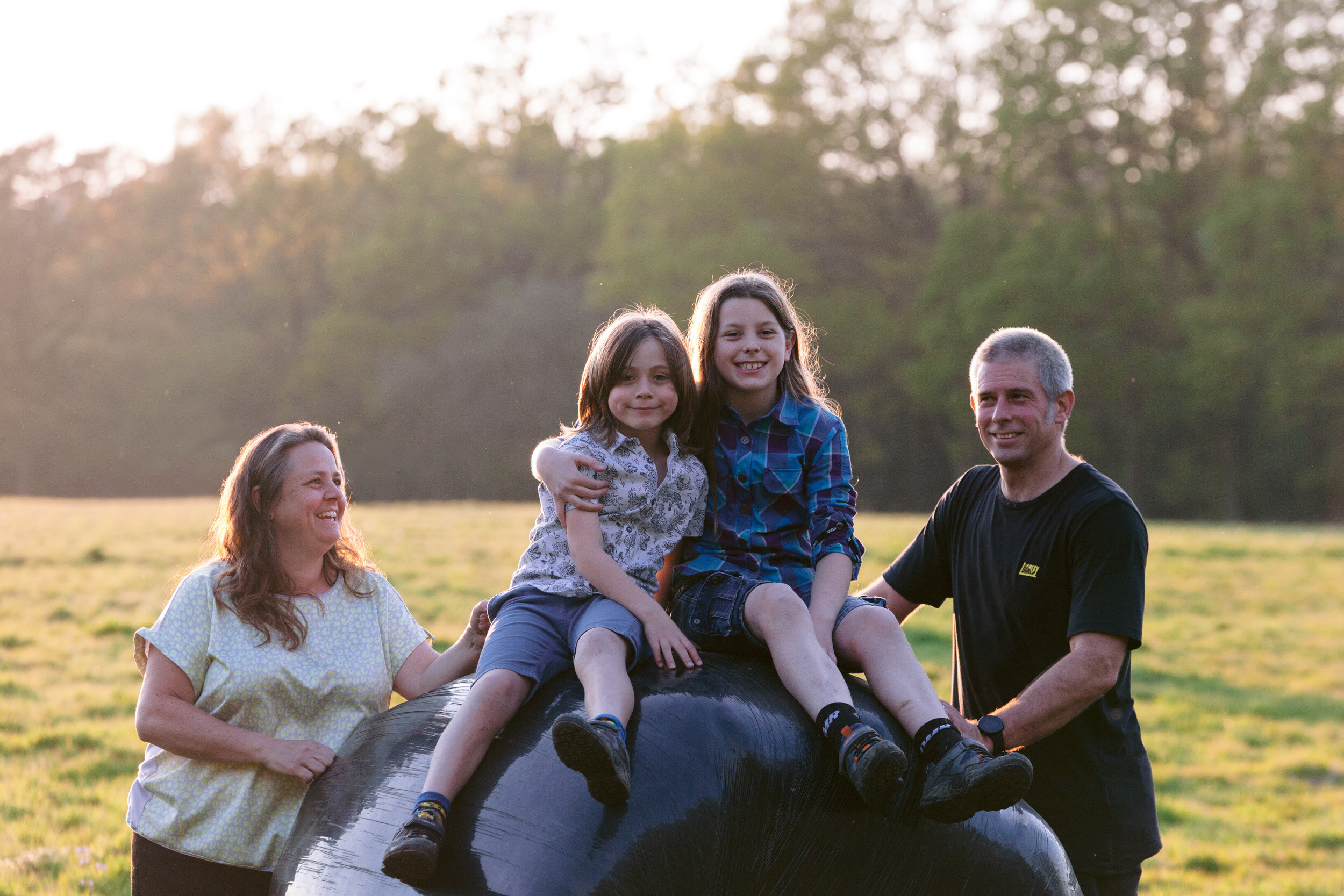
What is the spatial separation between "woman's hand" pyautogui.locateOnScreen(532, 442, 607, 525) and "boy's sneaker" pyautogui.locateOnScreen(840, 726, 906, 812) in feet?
4.00

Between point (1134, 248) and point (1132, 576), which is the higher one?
point (1134, 248)

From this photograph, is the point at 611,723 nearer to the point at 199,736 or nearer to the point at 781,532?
the point at 781,532

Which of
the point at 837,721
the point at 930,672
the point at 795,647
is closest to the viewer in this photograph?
the point at 837,721

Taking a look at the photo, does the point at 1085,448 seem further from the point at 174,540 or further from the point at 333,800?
the point at 333,800

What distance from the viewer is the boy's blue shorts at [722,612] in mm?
4199

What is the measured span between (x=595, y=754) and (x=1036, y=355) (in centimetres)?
254

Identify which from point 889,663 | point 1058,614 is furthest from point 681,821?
point 1058,614

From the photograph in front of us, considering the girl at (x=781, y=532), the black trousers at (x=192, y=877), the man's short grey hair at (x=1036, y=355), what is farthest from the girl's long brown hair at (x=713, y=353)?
the black trousers at (x=192, y=877)

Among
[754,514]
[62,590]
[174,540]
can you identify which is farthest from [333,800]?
[174,540]

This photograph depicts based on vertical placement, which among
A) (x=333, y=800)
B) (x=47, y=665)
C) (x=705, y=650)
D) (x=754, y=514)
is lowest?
(x=47, y=665)

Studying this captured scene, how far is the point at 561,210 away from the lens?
4966 centimetres

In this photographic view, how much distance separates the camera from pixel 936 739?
3.78 m

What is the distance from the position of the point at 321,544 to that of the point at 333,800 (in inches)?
37.3

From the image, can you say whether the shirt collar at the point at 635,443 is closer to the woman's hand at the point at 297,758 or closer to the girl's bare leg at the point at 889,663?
the girl's bare leg at the point at 889,663
